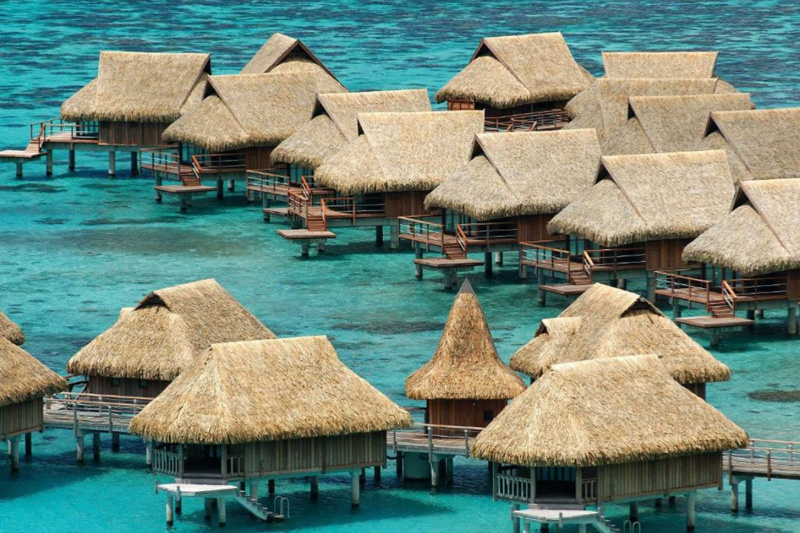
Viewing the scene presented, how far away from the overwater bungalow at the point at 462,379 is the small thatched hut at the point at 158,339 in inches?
235

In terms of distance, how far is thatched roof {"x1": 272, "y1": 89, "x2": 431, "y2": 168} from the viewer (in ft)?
299

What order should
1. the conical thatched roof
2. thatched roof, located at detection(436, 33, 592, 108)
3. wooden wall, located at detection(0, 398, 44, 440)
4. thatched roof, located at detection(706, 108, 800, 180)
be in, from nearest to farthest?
the conical thatched roof → wooden wall, located at detection(0, 398, 44, 440) → thatched roof, located at detection(706, 108, 800, 180) → thatched roof, located at detection(436, 33, 592, 108)

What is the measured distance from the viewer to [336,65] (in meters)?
159

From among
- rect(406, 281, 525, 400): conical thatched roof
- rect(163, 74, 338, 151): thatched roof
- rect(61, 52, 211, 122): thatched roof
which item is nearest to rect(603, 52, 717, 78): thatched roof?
rect(163, 74, 338, 151): thatched roof

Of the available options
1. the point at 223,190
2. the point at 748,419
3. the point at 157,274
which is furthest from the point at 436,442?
the point at 223,190

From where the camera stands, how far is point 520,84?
10294 centimetres

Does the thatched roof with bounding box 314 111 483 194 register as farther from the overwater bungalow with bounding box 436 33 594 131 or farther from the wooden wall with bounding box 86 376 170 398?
the wooden wall with bounding box 86 376 170 398

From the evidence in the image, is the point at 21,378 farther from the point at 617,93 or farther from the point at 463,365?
the point at 617,93

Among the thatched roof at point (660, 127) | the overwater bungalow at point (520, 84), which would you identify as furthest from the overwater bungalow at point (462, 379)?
the overwater bungalow at point (520, 84)

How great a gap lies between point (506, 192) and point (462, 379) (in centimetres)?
2361

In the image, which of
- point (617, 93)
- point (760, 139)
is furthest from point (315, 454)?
point (617, 93)

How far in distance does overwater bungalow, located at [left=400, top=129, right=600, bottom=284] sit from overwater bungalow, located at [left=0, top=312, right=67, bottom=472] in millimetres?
24633

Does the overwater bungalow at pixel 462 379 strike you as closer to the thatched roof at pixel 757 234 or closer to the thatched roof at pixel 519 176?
the thatched roof at pixel 757 234

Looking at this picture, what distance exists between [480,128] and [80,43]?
307 feet
